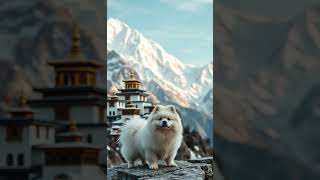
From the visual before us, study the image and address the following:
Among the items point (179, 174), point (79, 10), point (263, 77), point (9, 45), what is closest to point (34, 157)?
point (9, 45)

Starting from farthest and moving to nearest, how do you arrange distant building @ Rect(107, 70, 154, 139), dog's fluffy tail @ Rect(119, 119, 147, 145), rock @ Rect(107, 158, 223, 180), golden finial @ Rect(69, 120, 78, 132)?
distant building @ Rect(107, 70, 154, 139) → dog's fluffy tail @ Rect(119, 119, 147, 145) → rock @ Rect(107, 158, 223, 180) → golden finial @ Rect(69, 120, 78, 132)

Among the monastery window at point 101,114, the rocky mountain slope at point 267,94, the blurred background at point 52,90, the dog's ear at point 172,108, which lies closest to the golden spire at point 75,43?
the blurred background at point 52,90

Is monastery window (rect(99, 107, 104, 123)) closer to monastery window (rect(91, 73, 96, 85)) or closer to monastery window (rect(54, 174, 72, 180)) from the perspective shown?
monastery window (rect(91, 73, 96, 85))

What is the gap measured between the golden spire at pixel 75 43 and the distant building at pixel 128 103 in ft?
27.9

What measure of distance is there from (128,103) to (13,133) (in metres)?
10.6

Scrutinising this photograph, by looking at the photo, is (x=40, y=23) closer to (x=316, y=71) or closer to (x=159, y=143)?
(x=316, y=71)

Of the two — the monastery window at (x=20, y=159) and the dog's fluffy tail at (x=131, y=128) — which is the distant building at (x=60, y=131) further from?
the dog's fluffy tail at (x=131, y=128)

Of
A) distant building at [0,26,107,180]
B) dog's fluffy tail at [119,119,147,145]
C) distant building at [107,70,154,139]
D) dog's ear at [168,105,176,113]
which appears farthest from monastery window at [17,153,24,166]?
distant building at [107,70,154,139]

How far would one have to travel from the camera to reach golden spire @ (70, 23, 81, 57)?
1848 millimetres

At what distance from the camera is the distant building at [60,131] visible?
1805 millimetres

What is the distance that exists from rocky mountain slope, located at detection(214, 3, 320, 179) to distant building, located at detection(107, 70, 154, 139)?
847cm

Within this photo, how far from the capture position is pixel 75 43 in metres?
1.85

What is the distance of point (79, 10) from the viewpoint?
6.11 ft

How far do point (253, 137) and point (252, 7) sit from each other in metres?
0.42
